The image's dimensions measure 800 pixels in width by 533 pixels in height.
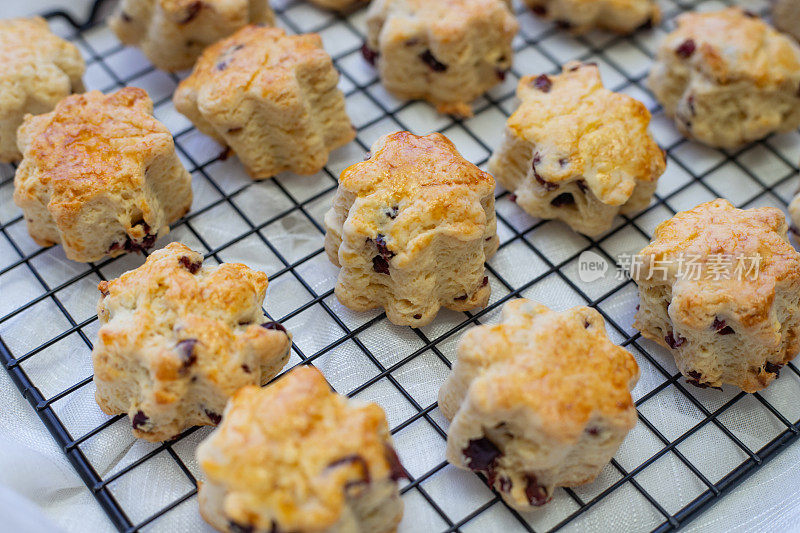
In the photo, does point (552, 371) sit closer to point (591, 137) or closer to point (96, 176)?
point (591, 137)

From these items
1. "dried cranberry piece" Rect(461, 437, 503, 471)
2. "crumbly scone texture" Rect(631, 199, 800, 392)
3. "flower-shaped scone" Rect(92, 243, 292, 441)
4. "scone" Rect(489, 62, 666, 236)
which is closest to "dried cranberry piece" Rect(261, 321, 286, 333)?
"flower-shaped scone" Rect(92, 243, 292, 441)

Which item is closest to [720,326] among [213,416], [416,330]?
[416,330]

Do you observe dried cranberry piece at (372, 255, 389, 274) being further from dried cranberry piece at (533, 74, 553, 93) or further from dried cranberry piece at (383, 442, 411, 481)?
dried cranberry piece at (533, 74, 553, 93)

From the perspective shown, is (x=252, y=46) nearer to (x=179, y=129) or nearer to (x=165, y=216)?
(x=179, y=129)

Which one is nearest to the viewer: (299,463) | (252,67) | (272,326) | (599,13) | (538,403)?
(299,463)

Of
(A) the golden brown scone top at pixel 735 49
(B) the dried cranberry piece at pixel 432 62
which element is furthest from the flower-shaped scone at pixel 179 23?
(A) the golden brown scone top at pixel 735 49

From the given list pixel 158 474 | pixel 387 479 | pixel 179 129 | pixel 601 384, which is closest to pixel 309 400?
pixel 387 479
